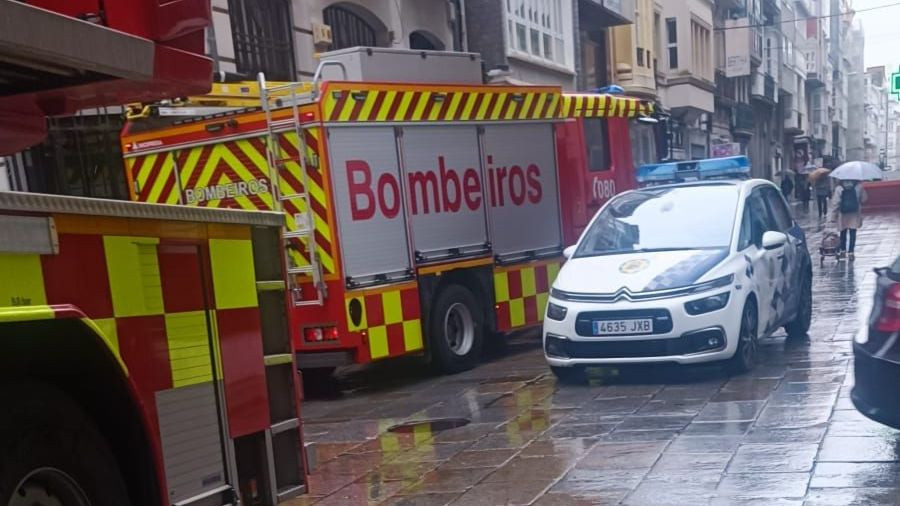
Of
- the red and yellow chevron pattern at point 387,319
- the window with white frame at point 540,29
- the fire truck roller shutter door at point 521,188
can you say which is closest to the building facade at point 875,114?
the window with white frame at point 540,29

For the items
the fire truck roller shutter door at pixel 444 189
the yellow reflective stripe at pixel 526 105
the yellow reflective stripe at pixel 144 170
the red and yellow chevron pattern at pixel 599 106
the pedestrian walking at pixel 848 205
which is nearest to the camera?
the fire truck roller shutter door at pixel 444 189

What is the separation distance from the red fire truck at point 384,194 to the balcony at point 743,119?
39.7 meters

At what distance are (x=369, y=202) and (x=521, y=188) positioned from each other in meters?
2.74

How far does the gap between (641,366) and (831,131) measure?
311 ft

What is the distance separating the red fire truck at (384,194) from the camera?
8742 millimetres

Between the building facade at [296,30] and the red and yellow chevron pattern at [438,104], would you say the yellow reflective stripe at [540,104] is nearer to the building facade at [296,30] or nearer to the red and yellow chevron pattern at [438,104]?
the red and yellow chevron pattern at [438,104]

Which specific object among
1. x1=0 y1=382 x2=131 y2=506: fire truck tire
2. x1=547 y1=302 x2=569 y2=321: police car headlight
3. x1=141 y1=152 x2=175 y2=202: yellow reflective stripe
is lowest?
x1=547 y1=302 x2=569 y2=321: police car headlight

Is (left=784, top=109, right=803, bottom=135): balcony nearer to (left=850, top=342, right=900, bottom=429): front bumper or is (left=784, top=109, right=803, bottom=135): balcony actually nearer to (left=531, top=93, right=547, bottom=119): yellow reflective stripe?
(left=531, top=93, right=547, bottom=119): yellow reflective stripe

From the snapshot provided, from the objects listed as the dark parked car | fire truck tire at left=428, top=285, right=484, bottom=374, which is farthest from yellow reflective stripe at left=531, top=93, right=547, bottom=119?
the dark parked car

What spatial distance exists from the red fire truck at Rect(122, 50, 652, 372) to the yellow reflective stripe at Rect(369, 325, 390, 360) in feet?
0.04

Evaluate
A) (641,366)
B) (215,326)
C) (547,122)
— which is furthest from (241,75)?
(215,326)

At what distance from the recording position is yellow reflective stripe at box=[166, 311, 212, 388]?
3578 millimetres

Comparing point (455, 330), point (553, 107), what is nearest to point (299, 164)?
point (455, 330)

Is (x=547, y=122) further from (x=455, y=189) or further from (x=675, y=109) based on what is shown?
(x=675, y=109)
